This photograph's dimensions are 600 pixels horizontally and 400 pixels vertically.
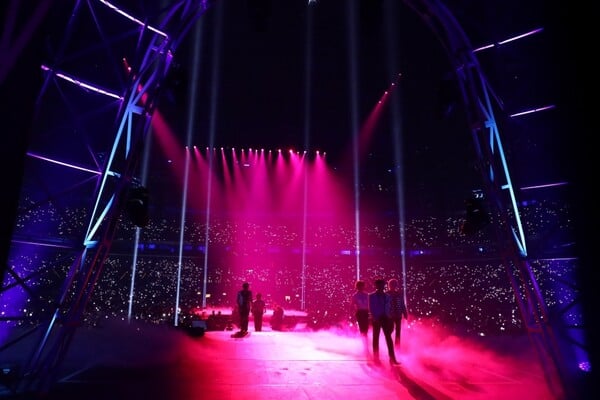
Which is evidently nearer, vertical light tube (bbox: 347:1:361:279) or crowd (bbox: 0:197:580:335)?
vertical light tube (bbox: 347:1:361:279)

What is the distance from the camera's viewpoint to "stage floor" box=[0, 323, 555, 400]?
5637mm

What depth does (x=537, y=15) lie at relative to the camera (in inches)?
284

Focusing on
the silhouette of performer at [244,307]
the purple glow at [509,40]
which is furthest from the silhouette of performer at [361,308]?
the purple glow at [509,40]

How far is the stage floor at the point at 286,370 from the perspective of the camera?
18.5ft

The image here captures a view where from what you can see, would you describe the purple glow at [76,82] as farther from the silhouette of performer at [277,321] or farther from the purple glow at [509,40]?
the silhouette of performer at [277,321]

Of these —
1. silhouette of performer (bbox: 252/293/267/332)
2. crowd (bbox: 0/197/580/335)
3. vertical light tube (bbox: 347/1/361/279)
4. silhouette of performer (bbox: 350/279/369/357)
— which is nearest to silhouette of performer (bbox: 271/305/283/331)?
silhouette of performer (bbox: 252/293/267/332)

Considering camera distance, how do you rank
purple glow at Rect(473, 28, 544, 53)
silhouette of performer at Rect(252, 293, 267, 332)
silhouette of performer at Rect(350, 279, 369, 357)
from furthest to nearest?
1. silhouette of performer at Rect(252, 293, 267, 332)
2. silhouette of performer at Rect(350, 279, 369, 357)
3. purple glow at Rect(473, 28, 544, 53)

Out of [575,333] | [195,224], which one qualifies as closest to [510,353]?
[575,333]

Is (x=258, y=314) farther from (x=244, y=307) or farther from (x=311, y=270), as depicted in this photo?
(x=311, y=270)

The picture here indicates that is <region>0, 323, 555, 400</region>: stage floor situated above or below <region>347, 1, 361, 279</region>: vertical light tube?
below

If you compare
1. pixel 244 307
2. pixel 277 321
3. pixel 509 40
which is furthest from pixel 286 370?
pixel 509 40

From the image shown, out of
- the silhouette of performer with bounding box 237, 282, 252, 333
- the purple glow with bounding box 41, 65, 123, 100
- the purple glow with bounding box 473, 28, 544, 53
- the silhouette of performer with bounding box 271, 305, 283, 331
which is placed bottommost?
the silhouette of performer with bounding box 271, 305, 283, 331

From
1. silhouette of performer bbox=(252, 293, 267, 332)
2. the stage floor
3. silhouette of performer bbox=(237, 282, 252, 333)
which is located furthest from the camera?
silhouette of performer bbox=(252, 293, 267, 332)

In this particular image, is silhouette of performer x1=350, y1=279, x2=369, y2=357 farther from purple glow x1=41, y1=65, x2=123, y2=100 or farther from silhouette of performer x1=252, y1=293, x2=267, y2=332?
purple glow x1=41, y1=65, x2=123, y2=100
